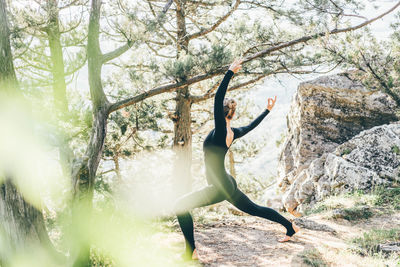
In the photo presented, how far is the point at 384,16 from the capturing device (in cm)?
531

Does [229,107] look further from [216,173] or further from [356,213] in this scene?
[356,213]

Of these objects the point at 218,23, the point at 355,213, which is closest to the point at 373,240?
the point at 355,213

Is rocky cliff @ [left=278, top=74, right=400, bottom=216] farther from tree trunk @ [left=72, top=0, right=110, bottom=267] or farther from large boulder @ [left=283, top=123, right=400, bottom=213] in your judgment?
tree trunk @ [left=72, top=0, right=110, bottom=267]

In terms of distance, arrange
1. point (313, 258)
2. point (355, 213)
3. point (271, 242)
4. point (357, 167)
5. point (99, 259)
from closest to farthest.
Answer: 1. point (313, 258)
2. point (99, 259)
3. point (271, 242)
4. point (355, 213)
5. point (357, 167)

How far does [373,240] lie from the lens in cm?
386

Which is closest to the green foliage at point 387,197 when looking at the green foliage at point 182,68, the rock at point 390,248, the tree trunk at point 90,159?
the rock at point 390,248

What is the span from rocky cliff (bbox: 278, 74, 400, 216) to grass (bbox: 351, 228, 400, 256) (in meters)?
2.32

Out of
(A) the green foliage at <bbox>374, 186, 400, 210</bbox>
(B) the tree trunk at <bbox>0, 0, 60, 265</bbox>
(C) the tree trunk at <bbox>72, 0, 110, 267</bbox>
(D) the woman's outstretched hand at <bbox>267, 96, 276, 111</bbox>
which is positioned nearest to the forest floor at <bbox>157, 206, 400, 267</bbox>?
(A) the green foliage at <bbox>374, 186, 400, 210</bbox>

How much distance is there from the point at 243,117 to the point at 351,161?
6.95m

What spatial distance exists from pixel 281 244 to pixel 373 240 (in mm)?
1166

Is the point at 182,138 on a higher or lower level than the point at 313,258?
higher

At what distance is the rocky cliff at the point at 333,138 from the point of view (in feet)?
21.5

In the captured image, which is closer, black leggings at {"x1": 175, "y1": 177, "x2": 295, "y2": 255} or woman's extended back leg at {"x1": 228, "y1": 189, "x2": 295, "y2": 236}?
black leggings at {"x1": 175, "y1": 177, "x2": 295, "y2": 255}

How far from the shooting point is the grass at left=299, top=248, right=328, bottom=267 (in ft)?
10.2
